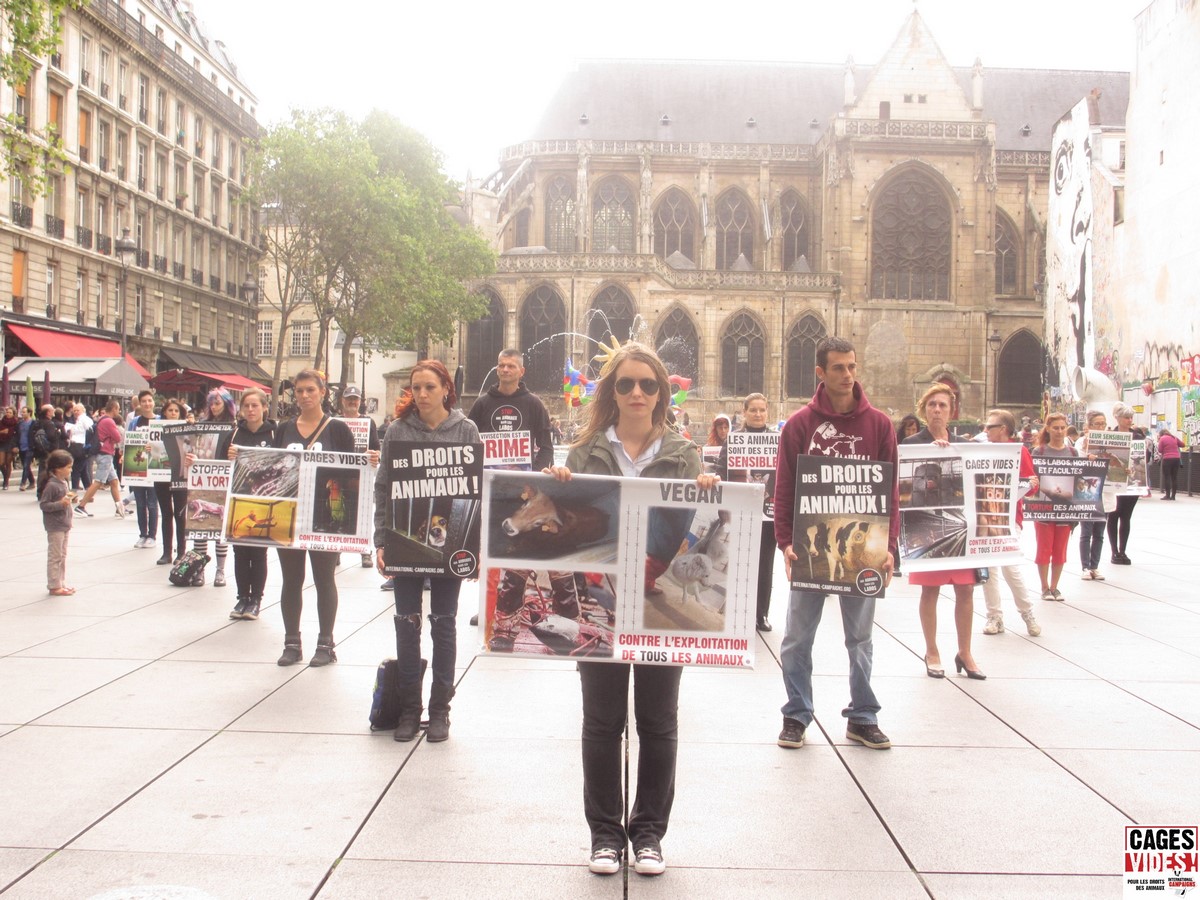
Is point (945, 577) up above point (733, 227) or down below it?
below

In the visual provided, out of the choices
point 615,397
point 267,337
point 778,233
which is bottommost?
point 615,397

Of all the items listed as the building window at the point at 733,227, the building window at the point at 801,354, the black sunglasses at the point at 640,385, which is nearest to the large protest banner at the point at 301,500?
the black sunglasses at the point at 640,385

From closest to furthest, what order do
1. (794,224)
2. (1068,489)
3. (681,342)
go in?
(1068,489) < (681,342) < (794,224)

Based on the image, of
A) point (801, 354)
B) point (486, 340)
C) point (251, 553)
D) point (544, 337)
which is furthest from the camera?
point (801, 354)

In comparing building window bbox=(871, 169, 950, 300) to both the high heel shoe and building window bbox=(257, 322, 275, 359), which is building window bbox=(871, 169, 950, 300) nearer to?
building window bbox=(257, 322, 275, 359)

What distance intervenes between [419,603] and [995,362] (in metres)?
50.0

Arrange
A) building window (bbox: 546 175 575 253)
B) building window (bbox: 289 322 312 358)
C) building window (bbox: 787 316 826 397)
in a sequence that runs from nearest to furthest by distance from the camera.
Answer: building window (bbox: 787 316 826 397), building window (bbox: 546 175 575 253), building window (bbox: 289 322 312 358)

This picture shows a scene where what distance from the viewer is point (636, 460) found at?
13.0ft

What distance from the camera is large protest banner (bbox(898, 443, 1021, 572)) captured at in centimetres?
670

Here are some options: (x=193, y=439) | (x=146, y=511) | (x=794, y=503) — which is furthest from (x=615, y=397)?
(x=146, y=511)

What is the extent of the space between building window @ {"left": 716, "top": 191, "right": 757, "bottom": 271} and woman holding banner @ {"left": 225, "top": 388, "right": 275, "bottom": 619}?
47.3 m

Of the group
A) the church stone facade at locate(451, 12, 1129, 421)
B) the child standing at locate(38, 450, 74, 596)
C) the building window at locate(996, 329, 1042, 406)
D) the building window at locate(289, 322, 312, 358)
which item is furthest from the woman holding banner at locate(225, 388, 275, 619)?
the building window at locate(289, 322, 312, 358)

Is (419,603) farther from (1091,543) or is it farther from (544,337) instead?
(544,337)

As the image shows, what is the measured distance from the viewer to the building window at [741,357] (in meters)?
48.3
